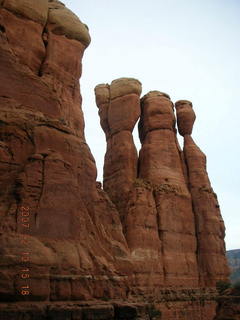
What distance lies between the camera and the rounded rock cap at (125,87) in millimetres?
49741

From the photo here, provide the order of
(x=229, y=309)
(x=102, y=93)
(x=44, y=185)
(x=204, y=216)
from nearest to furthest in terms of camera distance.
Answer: (x=44, y=185) → (x=229, y=309) → (x=204, y=216) → (x=102, y=93)

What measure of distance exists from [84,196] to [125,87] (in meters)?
29.4

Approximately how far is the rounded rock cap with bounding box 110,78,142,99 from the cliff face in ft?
0.50

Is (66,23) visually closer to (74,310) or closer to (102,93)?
(74,310)

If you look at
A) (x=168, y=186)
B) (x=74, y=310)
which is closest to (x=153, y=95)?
(x=168, y=186)

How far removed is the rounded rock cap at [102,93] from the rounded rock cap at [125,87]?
82cm

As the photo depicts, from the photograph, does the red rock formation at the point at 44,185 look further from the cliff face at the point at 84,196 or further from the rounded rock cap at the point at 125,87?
the rounded rock cap at the point at 125,87

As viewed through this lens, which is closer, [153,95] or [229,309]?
[229,309]

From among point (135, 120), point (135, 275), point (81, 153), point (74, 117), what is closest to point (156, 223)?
point (135, 275)

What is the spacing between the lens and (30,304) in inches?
605

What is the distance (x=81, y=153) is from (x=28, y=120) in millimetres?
3472

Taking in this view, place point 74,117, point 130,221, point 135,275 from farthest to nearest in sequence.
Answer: point 130,221 → point 135,275 → point 74,117

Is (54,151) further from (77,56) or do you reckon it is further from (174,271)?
(174,271)

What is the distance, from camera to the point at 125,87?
1971 inches
